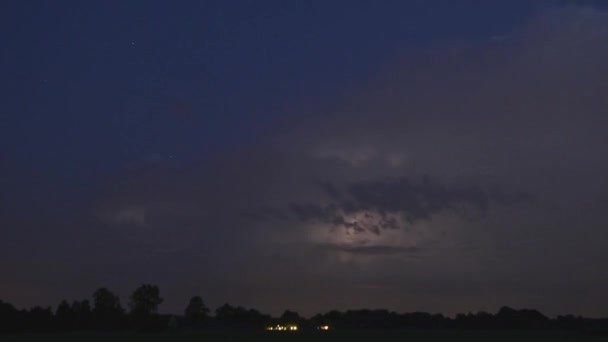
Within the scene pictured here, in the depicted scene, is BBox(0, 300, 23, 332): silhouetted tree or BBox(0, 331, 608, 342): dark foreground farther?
BBox(0, 300, 23, 332): silhouetted tree

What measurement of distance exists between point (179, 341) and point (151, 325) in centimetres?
5408

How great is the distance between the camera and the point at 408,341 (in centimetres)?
9269

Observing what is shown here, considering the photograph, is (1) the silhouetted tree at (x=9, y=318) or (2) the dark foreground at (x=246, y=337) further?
(1) the silhouetted tree at (x=9, y=318)

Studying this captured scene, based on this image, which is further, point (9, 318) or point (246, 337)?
point (9, 318)

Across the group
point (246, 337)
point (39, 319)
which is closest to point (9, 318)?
point (39, 319)

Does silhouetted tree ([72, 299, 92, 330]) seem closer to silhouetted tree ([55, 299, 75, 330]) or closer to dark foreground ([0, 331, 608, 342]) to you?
silhouetted tree ([55, 299, 75, 330])

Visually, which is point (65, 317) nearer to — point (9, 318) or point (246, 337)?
point (9, 318)

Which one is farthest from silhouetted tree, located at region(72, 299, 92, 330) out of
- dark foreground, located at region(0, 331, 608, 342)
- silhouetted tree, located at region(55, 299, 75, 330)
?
dark foreground, located at region(0, 331, 608, 342)

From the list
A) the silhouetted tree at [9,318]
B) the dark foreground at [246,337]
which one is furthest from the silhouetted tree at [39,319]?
the dark foreground at [246,337]

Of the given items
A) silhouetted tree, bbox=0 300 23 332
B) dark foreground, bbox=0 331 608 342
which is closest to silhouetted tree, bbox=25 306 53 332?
silhouetted tree, bbox=0 300 23 332

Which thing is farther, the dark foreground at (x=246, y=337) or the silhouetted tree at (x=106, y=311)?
the silhouetted tree at (x=106, y=311)

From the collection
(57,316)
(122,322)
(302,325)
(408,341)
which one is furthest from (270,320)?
(408,341)

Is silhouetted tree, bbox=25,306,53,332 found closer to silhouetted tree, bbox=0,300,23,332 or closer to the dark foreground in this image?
silhouetted tree, bbox=0,300,23,332

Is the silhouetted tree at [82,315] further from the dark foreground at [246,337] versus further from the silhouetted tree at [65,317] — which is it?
the dark foreground at [246,337]
